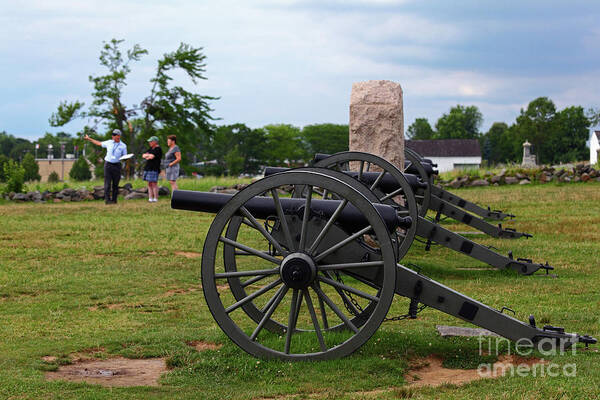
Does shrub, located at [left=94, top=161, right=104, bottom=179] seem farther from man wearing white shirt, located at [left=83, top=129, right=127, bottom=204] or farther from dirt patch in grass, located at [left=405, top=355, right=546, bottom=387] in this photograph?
dirt patch in grass, located at [left=405, top=355, right=546, bottom=387]

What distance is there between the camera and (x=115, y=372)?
5688mm

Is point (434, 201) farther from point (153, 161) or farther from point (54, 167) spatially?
point (54, 167)

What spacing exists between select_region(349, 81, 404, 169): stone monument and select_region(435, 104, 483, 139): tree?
308 feet

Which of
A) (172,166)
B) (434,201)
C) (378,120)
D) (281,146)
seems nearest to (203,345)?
(378,120)

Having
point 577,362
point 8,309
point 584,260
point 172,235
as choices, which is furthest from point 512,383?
point 172,235

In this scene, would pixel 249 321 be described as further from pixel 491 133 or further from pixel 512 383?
pixel 491 133

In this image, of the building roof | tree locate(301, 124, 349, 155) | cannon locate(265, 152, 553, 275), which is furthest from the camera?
tree locate(301, 124, 349, 155)

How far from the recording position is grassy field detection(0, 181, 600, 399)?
201 inches

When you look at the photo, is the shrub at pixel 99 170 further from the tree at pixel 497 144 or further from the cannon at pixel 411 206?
the tree at pixel 497 144

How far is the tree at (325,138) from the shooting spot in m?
117

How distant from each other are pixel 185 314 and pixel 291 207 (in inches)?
96.7

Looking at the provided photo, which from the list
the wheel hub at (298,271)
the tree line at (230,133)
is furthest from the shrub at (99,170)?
the wheel hub at (298,271)

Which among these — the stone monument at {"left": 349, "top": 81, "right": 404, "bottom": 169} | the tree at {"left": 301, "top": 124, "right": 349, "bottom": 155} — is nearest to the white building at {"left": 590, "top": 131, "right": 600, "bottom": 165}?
the tree at {"left": 301, "top": 124, "right": 349, "bottom": 155}

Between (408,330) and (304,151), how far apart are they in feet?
347
